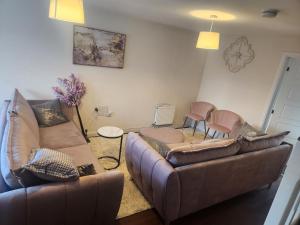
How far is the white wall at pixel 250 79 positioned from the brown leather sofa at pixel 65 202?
10.5 feet

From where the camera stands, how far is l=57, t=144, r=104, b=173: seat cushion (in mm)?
2203

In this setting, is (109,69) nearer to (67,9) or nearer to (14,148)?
(67,9)

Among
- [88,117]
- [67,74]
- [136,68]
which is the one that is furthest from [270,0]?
[88,117]

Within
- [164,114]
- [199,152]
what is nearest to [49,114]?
[199,152]

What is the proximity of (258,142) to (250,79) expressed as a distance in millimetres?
1882

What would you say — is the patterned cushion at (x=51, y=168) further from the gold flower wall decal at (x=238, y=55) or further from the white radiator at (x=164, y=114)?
the gold flower wall decal at (x=238, y=55)

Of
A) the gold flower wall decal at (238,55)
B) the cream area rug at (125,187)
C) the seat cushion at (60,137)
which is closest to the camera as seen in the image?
the cream area rug at (125,187)

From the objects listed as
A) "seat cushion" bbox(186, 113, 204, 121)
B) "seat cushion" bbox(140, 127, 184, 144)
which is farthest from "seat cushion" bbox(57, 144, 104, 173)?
"seat cushion" bbox(186, 113, 204, 121)

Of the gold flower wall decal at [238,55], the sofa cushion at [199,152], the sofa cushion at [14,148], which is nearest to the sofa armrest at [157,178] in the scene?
the sofa cushion at [199,152]

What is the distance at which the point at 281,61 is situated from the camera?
11.2ft

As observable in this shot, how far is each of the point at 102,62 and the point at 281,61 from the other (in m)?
3.14

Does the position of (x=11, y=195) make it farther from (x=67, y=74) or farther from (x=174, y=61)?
(x=174, y=61)

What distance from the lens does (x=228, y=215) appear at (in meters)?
2.36

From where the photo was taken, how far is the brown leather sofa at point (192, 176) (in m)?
1.89
